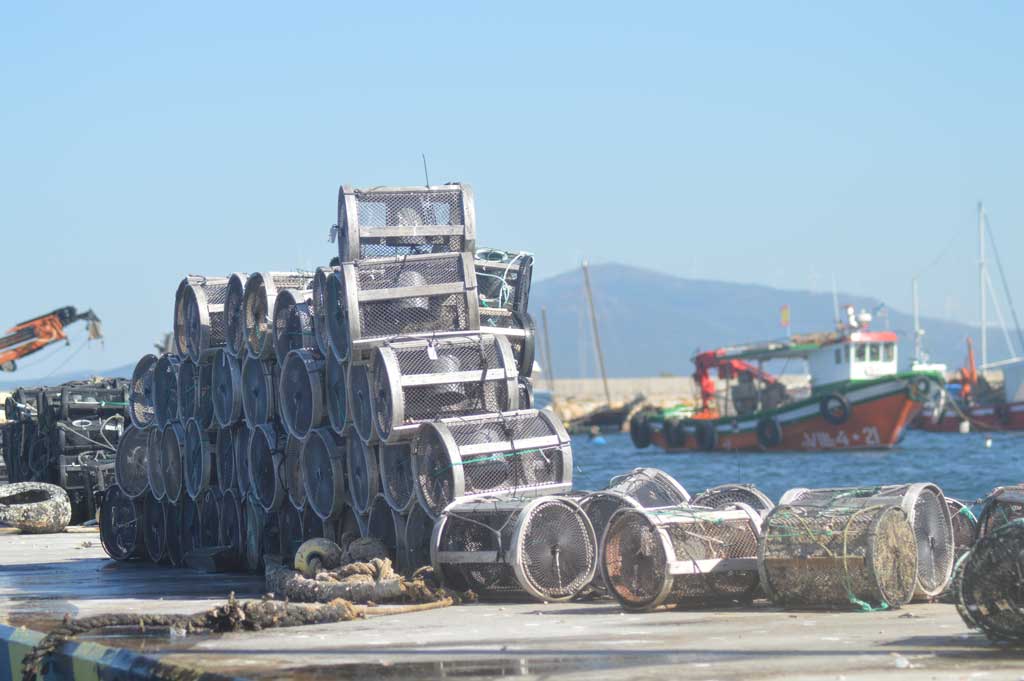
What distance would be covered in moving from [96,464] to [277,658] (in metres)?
11.7

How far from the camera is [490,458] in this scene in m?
10.9

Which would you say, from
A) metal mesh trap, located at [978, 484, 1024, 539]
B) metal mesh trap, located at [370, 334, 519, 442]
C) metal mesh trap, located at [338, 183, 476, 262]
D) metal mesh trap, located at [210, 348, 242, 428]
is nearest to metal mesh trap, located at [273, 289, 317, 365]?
metal mesh trap, located at [338, 183, 476, 262]

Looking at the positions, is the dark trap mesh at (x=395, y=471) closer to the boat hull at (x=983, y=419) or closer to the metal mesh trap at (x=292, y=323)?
the metal mesh trap at (x=292, y=323)

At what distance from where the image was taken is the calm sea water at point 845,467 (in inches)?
→ 1719

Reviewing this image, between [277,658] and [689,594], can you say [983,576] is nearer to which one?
[689,594]

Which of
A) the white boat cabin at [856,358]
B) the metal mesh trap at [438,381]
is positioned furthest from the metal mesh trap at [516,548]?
the white boat cabin at [856,358]

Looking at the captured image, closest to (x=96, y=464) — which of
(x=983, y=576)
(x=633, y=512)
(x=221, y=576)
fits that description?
(x=221, y=576)

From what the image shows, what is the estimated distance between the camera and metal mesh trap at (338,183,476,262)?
40.1 ft

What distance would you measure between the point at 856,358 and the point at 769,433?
4.50m

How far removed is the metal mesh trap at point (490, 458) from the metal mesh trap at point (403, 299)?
977 mm

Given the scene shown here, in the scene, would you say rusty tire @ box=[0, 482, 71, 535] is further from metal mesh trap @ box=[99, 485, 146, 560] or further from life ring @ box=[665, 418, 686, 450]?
life ring @ box=[665, 418, 686, 450]

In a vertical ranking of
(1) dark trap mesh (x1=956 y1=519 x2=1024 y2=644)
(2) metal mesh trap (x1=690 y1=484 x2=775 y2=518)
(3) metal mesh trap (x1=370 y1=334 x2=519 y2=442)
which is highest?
(3) metal mesh trap (x1=370 y1=334 x2=519 y2=442)

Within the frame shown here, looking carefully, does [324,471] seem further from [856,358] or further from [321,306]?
[856,358]

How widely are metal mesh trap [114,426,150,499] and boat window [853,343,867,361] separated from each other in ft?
146
